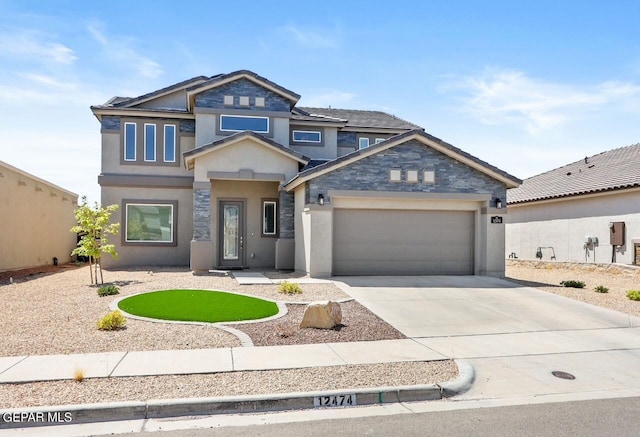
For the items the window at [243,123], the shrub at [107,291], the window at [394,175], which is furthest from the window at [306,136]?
the shrub at [107,291]

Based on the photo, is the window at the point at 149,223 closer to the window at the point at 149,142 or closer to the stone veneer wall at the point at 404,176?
the window at the point at 149,142

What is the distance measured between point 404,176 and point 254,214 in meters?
6.47

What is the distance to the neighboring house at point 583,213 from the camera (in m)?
20.3

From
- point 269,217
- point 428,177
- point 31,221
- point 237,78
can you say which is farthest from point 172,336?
point 31,221

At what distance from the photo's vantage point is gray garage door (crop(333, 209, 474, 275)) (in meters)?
16.7

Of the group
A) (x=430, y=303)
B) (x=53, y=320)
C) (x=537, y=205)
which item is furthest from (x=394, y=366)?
(x=537, y=205)

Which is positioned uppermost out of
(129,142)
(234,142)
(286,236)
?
(129,142)

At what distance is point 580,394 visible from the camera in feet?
21.6

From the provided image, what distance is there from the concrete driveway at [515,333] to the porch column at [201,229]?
545 centimetres

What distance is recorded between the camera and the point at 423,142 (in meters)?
16.8

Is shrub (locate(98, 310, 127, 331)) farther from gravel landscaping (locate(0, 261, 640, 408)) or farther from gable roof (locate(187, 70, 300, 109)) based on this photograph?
gable roof (locate(187, 70, 300, 109))

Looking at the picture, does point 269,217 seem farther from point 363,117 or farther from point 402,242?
point 363,117

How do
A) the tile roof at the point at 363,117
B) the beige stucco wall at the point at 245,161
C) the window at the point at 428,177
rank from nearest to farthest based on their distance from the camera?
the window at the point at 428,177
the beige stucco wall at the point at 245,161
the tile roof at the point at 363,117

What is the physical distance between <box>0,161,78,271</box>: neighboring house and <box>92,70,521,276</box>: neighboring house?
3.41 metres
